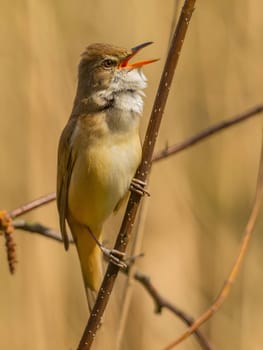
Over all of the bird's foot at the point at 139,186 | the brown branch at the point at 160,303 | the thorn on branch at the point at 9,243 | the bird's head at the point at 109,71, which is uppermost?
the bird's head at the point at 109,71

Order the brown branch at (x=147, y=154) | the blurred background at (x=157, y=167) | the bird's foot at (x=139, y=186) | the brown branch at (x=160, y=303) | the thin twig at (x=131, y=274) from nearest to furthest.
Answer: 1. the brown branch at (x=147, y=154)
2. the bird's foot at (x=139, y=186)
3. the thin twig at (x=131, y=274)
4. the brown branch at (x=160, y=303)
5. the blurred background at (x=157, y=167)

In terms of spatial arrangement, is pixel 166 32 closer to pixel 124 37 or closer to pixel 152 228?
pixel 124 37

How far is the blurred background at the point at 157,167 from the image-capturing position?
3.14m

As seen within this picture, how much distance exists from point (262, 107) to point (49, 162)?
4.27 ft

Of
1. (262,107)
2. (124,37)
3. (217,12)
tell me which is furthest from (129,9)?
(262,107)

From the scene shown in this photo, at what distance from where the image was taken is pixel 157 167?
349 cm

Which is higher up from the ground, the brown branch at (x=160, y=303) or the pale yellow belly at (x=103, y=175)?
the pale yellow belly at (x=103, y=175)

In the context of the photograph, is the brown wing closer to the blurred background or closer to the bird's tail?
the bird's tail

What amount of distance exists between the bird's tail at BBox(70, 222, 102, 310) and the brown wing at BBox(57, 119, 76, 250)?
0.10 meters

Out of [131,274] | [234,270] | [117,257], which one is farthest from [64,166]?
[234,270]

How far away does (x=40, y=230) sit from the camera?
2318mm

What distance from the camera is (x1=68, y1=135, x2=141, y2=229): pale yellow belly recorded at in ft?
8.11

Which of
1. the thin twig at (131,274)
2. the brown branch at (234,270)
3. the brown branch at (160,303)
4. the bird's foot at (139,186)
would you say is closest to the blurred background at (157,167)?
the brown branch at (160,303)

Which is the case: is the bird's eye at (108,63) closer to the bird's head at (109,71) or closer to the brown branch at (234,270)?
the bird's head at (109,71)
